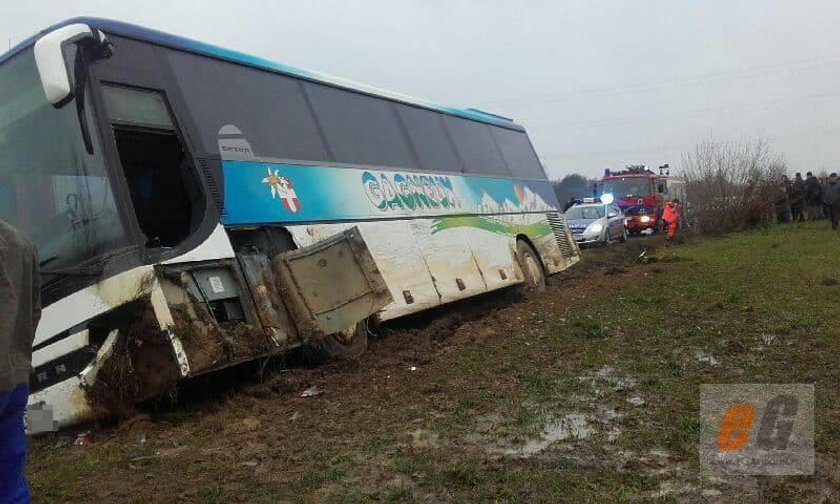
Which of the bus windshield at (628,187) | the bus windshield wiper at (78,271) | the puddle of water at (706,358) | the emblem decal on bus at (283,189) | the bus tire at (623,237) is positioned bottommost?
the puddle of water at (706,358)

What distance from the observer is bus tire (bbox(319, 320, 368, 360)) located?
6641 millimetres

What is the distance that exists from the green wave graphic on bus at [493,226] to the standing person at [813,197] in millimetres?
16685

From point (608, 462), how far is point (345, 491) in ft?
4.58

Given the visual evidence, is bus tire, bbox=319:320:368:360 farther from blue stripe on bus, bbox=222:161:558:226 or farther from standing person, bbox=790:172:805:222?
standing person, bbox=790:172:805:222

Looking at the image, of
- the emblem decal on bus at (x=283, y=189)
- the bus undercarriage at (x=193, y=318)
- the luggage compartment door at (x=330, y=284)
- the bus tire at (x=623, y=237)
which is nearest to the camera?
the bus undercarriage at (x=193, y=318)

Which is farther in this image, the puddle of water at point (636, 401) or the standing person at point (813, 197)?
the standing person at point (813, 197)

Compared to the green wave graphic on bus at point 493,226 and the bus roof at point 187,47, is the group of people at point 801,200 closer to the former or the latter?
the green wave graphic on bus at point 493,226

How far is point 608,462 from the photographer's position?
376 cm

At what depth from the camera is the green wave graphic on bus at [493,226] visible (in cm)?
935

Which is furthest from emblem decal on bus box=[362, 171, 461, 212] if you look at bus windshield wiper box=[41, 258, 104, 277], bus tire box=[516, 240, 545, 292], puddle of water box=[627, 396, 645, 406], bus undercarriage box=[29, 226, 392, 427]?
puddle of water box=[627, 396, 645, 406]

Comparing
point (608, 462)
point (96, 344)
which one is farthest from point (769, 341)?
point (96, 344)

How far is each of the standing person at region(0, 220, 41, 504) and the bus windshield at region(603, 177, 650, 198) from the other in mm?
28739

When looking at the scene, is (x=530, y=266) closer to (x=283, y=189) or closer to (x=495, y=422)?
(x=283, y=189)

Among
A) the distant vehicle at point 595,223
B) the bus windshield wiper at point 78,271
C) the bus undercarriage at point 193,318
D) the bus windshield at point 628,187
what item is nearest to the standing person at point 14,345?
the bus undercarriage at point 193,318
